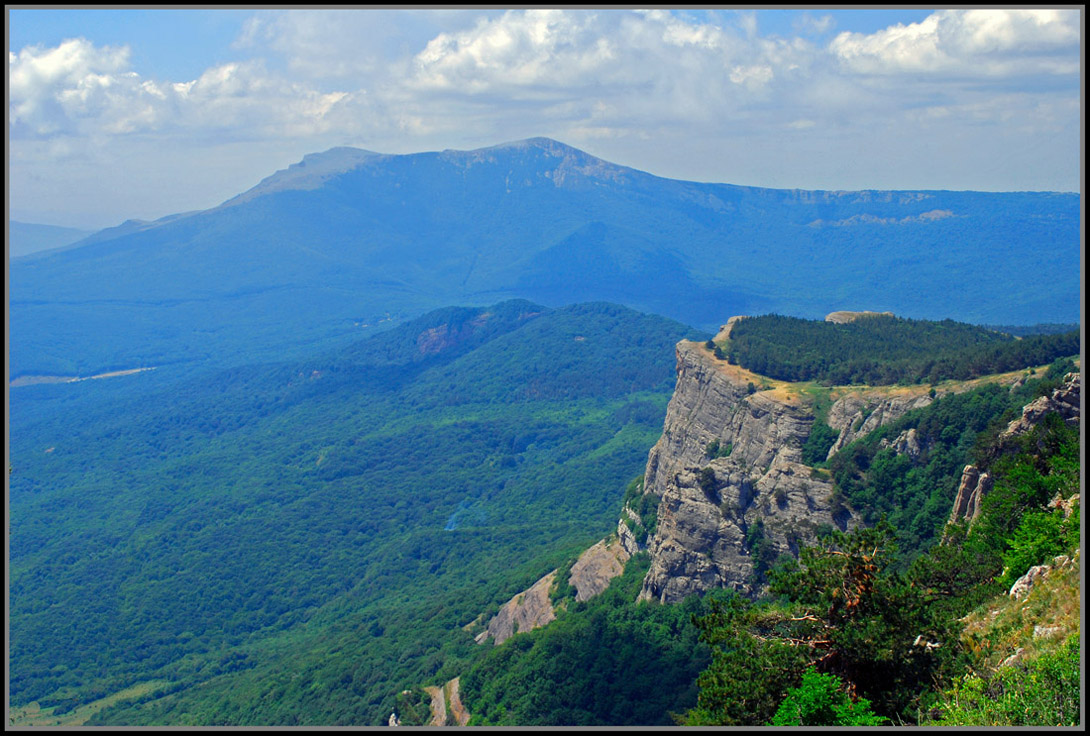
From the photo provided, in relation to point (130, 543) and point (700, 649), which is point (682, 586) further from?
point (130, 543)

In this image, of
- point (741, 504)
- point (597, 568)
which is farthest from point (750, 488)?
point (597, 568)

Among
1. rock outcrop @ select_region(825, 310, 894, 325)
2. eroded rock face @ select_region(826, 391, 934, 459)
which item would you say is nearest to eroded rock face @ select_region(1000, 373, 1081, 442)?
eroded rock face @ select_region(826, 391, 934, 459)

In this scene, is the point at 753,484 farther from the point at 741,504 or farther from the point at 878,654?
the point at 878,654

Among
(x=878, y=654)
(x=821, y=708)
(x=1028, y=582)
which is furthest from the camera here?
(x=1028, y=582)

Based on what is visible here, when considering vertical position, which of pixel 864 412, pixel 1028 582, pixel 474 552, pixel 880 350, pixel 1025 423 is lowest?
pixel 474 552

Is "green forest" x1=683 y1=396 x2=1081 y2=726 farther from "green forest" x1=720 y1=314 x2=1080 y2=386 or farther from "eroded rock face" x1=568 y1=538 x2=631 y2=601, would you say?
"eroded rock face" x1=568 y1=538 x2=631 y2=601

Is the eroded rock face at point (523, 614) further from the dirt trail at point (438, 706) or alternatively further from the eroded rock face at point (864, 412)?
the eroded rock face at point (864, 412)
